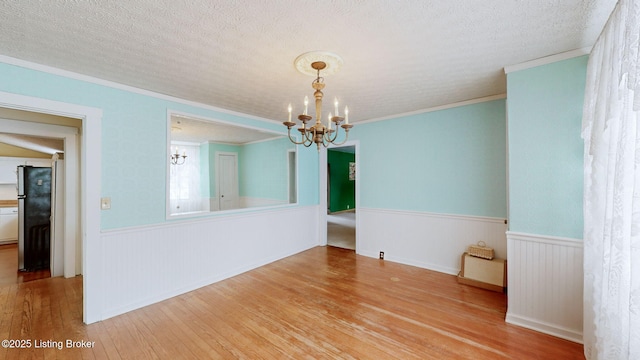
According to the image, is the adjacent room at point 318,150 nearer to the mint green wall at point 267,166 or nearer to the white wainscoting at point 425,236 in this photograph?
the white wainscoting at point 425,236

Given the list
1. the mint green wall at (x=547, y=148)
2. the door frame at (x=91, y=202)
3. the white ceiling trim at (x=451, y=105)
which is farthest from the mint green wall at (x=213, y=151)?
the mint green wall at (x=547, y=148)

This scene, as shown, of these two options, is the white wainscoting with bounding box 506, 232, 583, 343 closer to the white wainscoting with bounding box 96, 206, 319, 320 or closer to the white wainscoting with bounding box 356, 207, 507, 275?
the white wainscoting with bounding box 356, 207, 507, 275

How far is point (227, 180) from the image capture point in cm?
443

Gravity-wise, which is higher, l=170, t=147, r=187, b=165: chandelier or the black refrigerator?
l=170, t=147, r=187, b=165: chandelier

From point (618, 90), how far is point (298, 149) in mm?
4013

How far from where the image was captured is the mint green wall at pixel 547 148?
2.02 metres

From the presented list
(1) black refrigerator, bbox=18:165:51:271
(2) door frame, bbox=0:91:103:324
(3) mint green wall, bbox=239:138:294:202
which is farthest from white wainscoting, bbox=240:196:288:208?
(1) black refrigerator, bbox=18:165:51:271

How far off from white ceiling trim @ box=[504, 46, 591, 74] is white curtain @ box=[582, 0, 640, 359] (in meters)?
0.28

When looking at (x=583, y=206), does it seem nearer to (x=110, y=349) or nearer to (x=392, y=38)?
(x=392, y=38)

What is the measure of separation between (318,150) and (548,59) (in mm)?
2213

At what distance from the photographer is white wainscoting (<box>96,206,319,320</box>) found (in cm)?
248

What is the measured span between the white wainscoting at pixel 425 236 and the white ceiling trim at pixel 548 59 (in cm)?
188

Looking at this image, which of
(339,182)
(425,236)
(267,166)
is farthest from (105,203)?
(339,182)

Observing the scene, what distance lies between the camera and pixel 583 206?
1.97m
